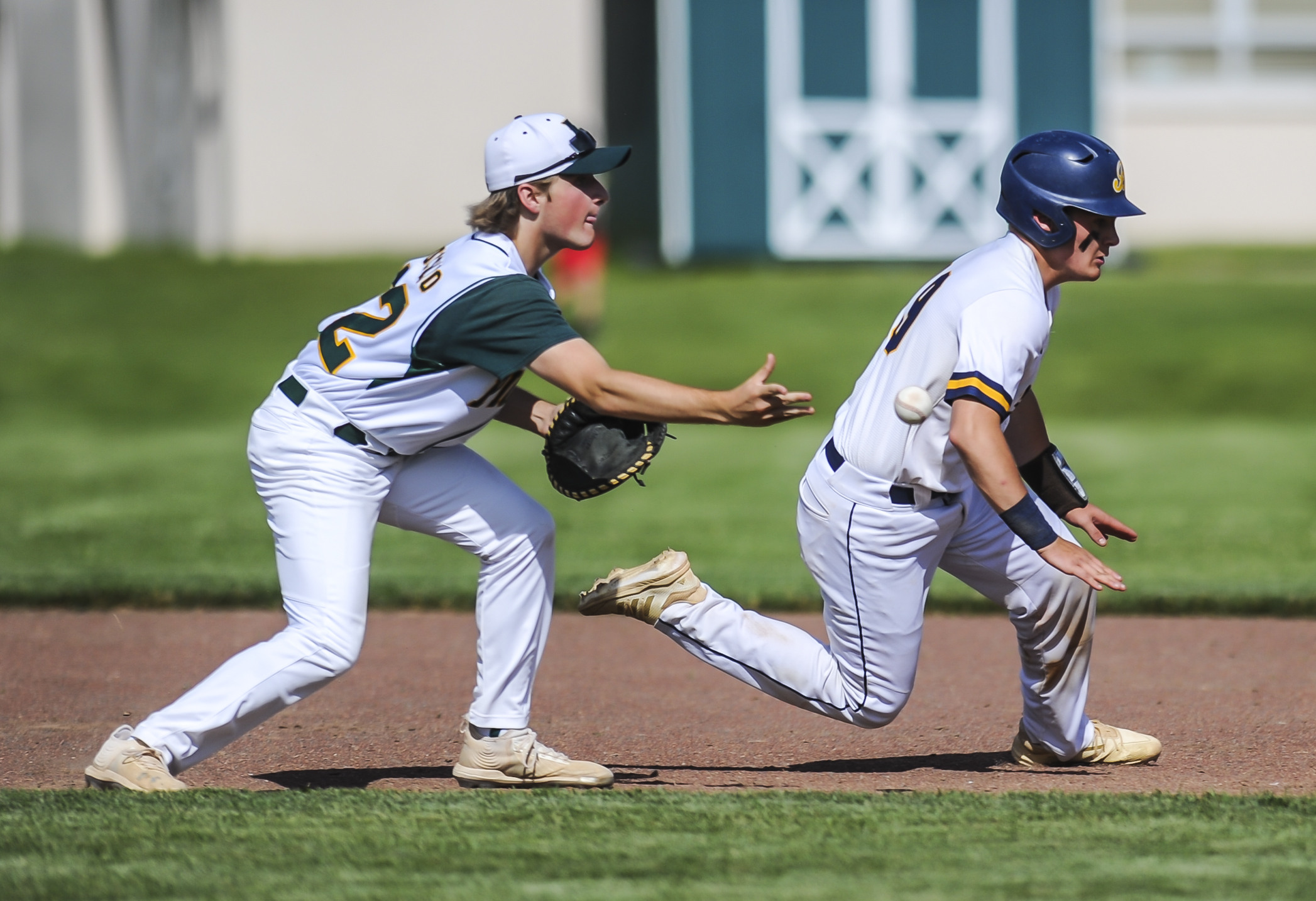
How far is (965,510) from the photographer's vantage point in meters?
4.52

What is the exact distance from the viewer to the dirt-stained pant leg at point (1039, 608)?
4582mm

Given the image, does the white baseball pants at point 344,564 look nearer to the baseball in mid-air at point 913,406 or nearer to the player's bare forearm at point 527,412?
the player's bare forearm at point 527,412

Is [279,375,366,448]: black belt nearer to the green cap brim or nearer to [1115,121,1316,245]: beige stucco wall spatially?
the green cap brim

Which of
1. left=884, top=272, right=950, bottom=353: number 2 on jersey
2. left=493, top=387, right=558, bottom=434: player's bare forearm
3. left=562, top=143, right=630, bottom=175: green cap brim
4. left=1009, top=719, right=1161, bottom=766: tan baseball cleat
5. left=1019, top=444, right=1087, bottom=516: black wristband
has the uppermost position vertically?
left=562, top=143, right=630, bottom=175: green cap brim

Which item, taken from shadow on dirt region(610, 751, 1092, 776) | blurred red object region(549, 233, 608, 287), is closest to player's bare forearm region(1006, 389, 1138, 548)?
shadow on dirt region(610, 751, 1092, 776)

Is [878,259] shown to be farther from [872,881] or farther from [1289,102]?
[872,881]

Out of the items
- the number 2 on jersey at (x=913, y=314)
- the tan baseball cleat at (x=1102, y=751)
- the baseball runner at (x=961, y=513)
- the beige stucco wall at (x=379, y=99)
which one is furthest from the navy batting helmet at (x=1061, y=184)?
the beige stucco wall at (x=379, y=99)

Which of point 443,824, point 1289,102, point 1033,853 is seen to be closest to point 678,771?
point 443,824

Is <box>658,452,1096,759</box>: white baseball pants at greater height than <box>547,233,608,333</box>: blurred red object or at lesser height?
greater

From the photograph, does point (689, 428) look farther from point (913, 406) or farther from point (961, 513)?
point (913, 406)

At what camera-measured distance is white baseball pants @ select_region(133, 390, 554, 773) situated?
13.9ft

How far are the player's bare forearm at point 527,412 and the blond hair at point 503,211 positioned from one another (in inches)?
20.7

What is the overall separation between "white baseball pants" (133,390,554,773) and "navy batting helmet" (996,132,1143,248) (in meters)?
1.66

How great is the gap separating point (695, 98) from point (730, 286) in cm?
222
